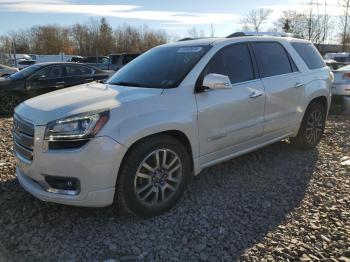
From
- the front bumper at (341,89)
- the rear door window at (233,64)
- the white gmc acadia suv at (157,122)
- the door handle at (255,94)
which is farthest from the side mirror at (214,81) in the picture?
the front bumper at (341,89)

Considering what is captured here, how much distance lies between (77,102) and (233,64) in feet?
6.36

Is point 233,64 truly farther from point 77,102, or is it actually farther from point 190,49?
point 77,102

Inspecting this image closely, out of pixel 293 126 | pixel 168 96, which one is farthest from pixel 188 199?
pixel 293 126

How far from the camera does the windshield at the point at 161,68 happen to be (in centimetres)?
434

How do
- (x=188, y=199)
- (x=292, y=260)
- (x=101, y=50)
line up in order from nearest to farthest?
(x=292, y=260) → (x=188, y=199) → (x=101, y=50)

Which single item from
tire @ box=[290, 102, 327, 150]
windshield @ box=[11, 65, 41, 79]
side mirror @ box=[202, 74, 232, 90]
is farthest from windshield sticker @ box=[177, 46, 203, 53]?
windshield @ box=[11, 65, 41, 79]

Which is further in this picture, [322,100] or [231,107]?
[322,100]

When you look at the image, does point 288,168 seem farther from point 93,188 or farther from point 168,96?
point 93,188

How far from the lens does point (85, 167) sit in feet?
11.4

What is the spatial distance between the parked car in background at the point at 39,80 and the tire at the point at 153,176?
25.0 feet

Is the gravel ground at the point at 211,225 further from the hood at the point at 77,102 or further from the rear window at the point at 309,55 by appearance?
the rear window at the point at 309,55

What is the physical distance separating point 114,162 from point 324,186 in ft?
8.77

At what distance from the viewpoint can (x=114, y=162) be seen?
3.55m

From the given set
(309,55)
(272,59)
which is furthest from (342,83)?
(272,59)
